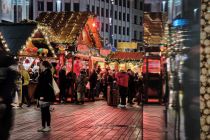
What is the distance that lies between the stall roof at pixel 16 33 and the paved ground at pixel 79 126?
19.7 ft

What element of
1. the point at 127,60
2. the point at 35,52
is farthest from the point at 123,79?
the point at 127,60

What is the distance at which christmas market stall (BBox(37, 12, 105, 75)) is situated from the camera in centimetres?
2986

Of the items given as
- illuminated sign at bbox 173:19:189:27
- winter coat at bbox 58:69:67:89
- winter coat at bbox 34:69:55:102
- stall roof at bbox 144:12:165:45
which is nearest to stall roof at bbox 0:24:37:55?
winter coat at bbox 58:69:67:89

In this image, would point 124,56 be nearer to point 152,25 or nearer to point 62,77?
point 62,77

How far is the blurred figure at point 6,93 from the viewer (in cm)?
Result: 623

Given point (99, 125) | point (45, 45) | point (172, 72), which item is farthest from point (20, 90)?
point (172, 72)

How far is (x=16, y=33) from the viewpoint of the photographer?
2686 cm

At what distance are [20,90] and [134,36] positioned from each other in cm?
9760

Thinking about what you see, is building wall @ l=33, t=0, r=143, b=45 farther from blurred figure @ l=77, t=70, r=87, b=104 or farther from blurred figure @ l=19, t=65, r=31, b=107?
Answer: blurred figure @ l=19, t=65, r=31, b=107

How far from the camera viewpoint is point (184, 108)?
5.38 meters

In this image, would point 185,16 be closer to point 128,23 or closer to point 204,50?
point 204,50

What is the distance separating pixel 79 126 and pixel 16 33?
12326 mm

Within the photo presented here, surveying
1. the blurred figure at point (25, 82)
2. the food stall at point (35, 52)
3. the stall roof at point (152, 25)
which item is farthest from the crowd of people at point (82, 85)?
the stall roof at point (152, 25)

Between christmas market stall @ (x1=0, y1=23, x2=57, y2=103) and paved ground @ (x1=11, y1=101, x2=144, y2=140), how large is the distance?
5469mm
